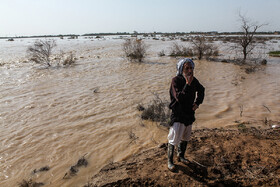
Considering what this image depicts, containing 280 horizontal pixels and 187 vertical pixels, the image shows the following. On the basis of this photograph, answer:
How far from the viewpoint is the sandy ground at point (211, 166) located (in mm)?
2490

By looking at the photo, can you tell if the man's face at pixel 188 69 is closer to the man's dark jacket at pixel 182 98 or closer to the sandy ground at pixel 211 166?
the man's dark jacket at pixel 182 98

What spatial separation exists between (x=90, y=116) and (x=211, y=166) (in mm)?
3598

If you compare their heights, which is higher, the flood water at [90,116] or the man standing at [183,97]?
the man standing at [183,97]

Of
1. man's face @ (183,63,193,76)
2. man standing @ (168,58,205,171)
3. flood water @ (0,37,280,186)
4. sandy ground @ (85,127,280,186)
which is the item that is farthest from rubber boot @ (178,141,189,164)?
man's face @ (183,63,193,76)

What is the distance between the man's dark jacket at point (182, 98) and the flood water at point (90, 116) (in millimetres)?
1477

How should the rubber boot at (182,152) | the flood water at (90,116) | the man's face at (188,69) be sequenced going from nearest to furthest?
the man's face at (188,69) < the rubber boot at (182,152) < the flood water at (90,116)

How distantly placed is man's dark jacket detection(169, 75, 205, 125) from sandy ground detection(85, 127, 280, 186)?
0.76m

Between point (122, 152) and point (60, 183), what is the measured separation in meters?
1.19

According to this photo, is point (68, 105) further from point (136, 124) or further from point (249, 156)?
point (249, 156)

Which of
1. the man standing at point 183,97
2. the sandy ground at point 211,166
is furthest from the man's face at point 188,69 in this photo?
the sandy ground at point 211,166

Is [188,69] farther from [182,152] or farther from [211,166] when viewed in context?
[211,166]

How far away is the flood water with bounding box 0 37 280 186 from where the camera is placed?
3498 mm

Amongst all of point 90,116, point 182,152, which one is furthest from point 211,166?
point 90,116

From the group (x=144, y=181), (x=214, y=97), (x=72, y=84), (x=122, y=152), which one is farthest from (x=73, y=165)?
(x=72, y=84)
